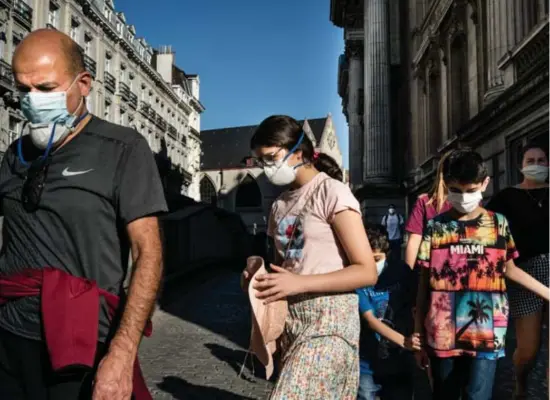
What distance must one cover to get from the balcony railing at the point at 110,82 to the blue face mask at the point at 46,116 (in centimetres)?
4204

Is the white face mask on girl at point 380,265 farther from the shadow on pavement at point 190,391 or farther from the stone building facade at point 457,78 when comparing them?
the stone building facade at point 457,78

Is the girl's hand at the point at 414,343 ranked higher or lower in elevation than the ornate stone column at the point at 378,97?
lower

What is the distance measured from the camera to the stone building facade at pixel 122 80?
2888 centimetres

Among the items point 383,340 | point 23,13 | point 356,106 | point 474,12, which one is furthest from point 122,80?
point 383,340

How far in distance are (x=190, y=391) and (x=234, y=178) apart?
6838cm

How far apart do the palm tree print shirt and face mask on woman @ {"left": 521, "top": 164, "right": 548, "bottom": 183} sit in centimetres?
116

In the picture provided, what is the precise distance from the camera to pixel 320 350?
237 cm

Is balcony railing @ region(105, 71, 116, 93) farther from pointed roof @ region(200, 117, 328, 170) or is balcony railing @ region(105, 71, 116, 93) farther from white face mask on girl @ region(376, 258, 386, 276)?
white face mask on girl @ region(376, 258, 386, 276)

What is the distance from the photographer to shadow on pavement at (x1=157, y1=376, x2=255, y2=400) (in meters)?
5.29

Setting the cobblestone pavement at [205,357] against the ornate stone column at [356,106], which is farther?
the ornate stone column at [356,106]

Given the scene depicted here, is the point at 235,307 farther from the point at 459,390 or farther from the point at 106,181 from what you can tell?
the point at 106,181

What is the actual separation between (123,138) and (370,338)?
2206mm

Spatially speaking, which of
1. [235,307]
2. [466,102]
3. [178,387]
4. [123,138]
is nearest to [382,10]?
[466,102]

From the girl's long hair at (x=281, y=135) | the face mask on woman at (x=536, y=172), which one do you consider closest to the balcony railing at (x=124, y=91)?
the face mask on woman at (x=536, y=172)
